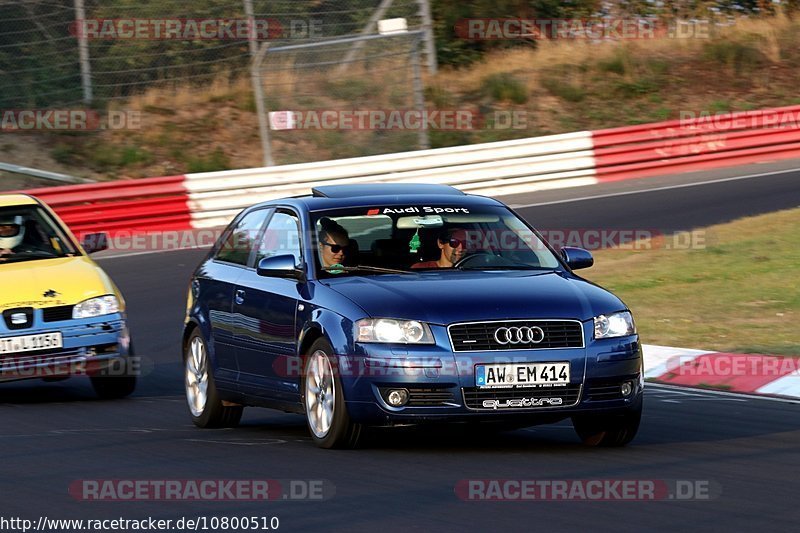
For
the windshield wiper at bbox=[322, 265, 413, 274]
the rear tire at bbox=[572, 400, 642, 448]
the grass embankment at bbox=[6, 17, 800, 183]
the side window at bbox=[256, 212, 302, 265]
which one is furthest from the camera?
the grass embankment at bbox=[6, 17, 800, 183]

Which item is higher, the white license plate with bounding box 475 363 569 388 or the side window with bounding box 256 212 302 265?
the side window with bounding box 256 212 302 265

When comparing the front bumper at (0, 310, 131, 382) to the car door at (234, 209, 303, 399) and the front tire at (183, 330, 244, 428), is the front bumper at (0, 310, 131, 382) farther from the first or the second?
the car door at (234, 209, 303, 399)

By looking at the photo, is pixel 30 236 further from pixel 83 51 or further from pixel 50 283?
pixel 83 51

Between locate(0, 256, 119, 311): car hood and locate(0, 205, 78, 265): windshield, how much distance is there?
207 mm

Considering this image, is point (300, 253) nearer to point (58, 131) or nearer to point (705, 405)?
point (705, 405)

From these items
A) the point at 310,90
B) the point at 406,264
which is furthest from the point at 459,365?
the point at 310,90

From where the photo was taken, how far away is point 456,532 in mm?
6055

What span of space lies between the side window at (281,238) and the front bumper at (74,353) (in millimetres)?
2541

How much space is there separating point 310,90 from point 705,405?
15692mm

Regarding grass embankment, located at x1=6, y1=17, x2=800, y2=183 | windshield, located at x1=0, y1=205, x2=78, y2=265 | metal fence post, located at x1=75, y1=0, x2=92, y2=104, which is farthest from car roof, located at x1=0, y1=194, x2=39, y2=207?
metal fence post, located at x1=75, y1=0, x2=92, y2=104

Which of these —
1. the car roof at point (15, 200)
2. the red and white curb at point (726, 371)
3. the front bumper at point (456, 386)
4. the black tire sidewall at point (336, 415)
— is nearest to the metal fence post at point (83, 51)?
the car roof at point (15, 200)

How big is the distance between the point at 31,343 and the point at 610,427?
5.08 metres

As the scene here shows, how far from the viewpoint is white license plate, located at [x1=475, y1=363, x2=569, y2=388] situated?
25.9 feet

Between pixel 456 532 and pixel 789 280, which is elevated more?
pixel 456 532
